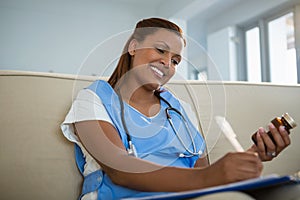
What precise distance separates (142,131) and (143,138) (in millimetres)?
17

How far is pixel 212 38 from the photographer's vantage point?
496cm

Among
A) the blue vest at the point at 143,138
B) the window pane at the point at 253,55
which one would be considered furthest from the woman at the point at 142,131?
the window pane at the point at 253,55

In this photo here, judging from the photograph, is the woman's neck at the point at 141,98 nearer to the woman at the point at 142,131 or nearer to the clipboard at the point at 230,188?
the woman at the point at 142,131

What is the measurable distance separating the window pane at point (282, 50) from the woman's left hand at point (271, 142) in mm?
3236

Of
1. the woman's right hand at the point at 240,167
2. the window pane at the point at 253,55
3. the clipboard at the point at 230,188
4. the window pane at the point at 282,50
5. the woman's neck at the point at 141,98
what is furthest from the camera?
the window pane at the point at 253,55

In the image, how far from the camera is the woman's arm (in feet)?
2.22

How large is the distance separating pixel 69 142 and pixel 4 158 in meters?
0.17

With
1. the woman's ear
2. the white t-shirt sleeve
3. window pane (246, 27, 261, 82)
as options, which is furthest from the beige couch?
window pane (246, 27, 261, 82)

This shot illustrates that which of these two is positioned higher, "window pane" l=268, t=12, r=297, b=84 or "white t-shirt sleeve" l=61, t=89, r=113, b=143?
"window pane" l=268, t=12, r=297, b=84

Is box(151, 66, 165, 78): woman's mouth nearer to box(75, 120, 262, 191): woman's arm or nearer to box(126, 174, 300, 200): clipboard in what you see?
box(75, 120, 262, 191): woman's arm

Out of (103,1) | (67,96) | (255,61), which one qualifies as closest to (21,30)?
(103,1)

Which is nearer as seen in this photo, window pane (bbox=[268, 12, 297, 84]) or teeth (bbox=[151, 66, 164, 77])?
teeth (bbox=[151, 66, 164, 77])

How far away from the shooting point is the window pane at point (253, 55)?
4.51 metres

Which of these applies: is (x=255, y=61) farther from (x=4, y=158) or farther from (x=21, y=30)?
(x=4, y=158)
